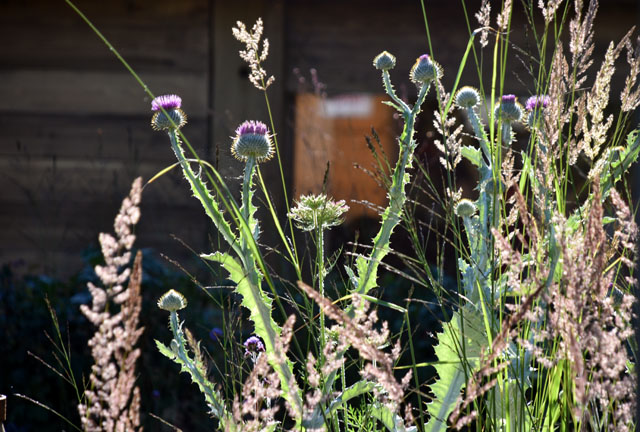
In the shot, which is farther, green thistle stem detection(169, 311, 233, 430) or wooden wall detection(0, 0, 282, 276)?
wooden wall detection(0, 0, 282, 276)

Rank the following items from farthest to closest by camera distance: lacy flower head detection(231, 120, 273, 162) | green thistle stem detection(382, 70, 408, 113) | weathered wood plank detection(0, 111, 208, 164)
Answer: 1. weathered wood plank detection(0, 111, 208, 164)
2. green thistle stem detection(382, 70, 408, 113)
3. lacy flower head detection(231, 120, 273, 162)

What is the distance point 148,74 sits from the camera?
548cm

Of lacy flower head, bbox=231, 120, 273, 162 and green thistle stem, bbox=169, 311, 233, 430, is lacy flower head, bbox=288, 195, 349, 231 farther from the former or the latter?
green thistle stem, bbox=169, 311, 233, 430

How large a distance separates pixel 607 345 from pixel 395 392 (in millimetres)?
282

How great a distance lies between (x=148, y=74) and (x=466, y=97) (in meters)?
3.88

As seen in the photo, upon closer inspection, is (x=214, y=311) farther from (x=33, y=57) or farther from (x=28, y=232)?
(x=33, y=57)

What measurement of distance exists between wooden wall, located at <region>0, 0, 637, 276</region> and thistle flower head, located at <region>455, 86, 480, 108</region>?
334cm

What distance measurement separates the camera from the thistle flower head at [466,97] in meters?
1.96

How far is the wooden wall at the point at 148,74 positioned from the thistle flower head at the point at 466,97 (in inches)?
132

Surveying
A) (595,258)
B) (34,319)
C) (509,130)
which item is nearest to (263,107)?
(34,319)

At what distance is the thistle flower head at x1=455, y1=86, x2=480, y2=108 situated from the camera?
196 cm

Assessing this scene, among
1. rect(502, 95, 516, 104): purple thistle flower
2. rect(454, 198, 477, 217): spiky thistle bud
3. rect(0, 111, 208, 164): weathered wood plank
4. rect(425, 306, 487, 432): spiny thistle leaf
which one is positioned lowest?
rect(0, 111, 208, 164): weathered wood plank

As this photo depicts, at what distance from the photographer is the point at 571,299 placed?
1.07 meters

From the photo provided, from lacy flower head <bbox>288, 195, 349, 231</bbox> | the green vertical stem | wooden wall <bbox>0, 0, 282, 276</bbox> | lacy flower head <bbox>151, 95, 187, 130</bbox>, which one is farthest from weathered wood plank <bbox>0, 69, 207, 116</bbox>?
the green vertical stem
